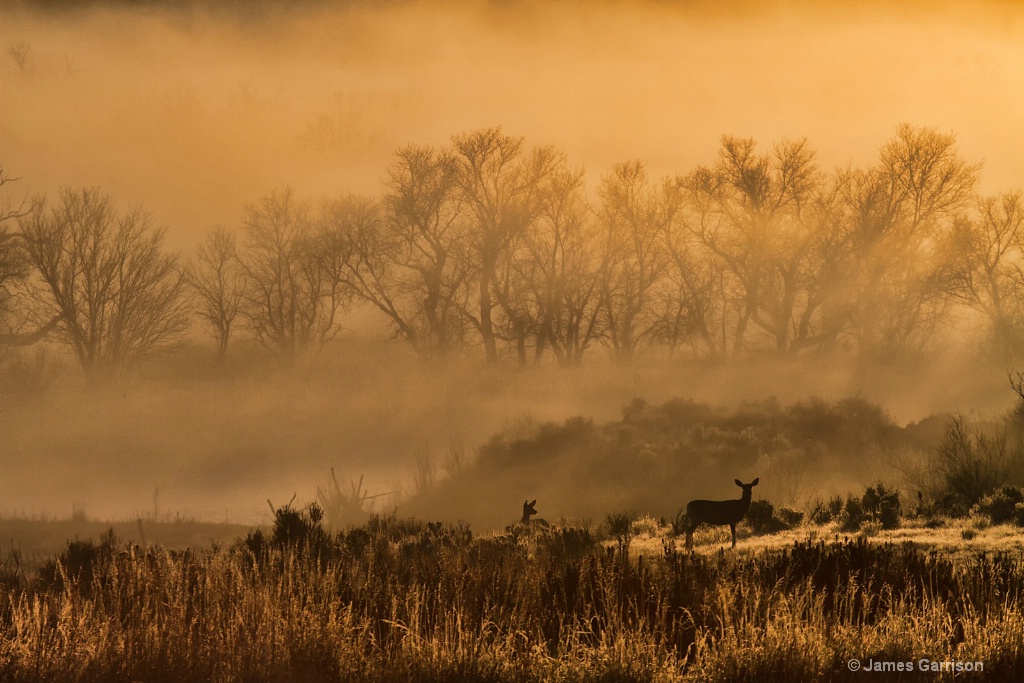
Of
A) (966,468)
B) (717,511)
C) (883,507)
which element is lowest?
(883,507)

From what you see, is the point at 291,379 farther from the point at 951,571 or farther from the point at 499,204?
the point at 951,571

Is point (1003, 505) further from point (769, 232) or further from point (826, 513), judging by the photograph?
point (769, 232)

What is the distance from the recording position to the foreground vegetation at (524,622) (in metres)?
8.37

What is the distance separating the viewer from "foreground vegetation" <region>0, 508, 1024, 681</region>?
8367mm

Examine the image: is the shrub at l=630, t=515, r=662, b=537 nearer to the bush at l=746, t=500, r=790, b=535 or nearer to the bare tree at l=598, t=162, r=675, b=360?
the bush at l=746, t=500, r=790, b=535

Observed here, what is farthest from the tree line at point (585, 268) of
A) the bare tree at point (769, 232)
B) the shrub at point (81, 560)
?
the shrub at point (81, 560)

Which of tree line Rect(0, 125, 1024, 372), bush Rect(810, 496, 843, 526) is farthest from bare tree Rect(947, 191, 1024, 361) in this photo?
bush Rect(810, 496, 843, 526)

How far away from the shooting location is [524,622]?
943cm

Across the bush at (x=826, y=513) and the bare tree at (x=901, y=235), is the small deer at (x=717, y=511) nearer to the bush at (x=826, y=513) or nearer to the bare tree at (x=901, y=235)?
the bush at (x=826, y=513)

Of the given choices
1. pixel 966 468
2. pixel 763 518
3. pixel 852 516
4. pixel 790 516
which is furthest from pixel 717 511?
pixel 966 468

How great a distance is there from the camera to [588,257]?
37.4 meters

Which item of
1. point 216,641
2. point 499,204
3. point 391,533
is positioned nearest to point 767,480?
point 391,533

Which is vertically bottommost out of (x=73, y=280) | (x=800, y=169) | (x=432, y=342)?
(x=432, y=342)

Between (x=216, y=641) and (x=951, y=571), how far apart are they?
284 inches
